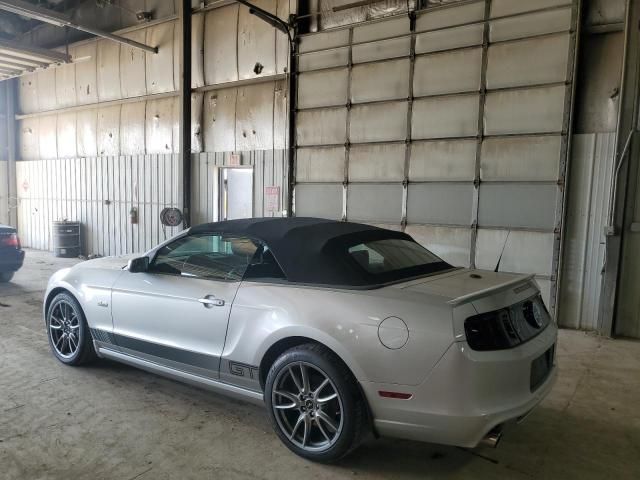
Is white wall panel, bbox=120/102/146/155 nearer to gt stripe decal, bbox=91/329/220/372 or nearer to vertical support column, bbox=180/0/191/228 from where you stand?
vertical support column, bbox=180/0/191/228

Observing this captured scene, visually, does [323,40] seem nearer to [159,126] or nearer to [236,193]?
[236,193]

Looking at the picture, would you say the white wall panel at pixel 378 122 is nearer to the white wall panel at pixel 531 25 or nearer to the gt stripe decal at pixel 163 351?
the white wall panel at pixel 531 25

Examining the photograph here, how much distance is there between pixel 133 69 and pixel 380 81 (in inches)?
257

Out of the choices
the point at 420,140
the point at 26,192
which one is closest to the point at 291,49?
the point at 420,140

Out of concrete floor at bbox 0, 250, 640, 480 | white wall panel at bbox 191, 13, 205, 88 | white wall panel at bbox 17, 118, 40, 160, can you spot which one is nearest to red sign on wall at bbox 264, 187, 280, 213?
white wall panel at bbox 191, 13, 205, 88

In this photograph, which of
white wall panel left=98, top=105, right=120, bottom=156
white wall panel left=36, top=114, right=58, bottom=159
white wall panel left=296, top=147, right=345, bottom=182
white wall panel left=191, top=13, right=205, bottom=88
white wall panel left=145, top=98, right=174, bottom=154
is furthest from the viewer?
white wall panel left=36, top=114, right=58, bottom=159

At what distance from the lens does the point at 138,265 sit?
3633mm

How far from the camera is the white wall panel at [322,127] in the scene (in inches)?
310

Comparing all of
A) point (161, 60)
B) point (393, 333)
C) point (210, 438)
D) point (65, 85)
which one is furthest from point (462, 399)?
point (65, 85)

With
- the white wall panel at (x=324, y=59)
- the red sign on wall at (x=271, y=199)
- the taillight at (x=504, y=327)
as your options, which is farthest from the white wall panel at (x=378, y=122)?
the taillight at (x=504, y=327)

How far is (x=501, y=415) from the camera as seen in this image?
232cm

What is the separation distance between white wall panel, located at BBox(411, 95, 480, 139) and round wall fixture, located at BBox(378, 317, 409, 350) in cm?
495

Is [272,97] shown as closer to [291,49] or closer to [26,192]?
[291,49]

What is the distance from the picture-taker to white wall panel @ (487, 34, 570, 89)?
6.02 meters
